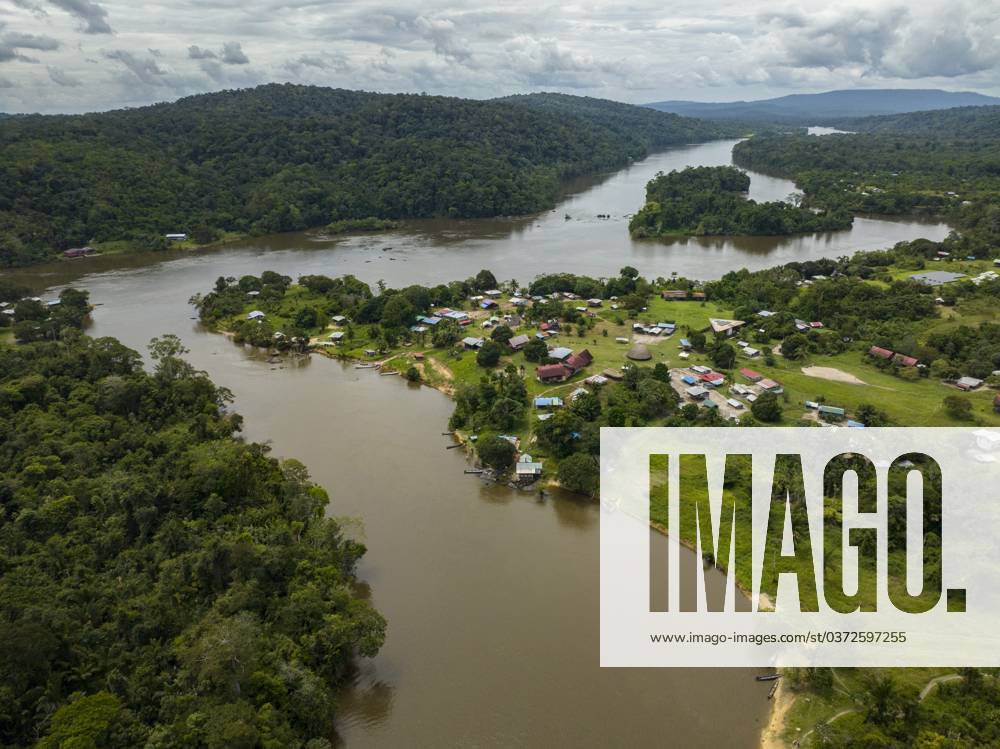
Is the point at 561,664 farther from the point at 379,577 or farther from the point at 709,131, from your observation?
the point at 709,131

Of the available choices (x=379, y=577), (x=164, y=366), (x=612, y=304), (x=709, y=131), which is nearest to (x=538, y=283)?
(x=612, y=304)

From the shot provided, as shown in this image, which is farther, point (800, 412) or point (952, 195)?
point (952, 195)

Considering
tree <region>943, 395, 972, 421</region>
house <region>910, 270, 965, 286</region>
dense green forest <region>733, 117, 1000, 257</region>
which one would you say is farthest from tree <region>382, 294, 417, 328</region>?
dense green forest <region>733, 117, 1000, 257</region>

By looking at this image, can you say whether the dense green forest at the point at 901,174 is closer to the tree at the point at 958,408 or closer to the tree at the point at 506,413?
the tree at the point at 958,408

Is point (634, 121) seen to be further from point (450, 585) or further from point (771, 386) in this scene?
point (450, 585)

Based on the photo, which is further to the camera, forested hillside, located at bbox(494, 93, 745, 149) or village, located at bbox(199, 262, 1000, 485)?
forested hillside, located at bbox(494, 93, 745, 149)

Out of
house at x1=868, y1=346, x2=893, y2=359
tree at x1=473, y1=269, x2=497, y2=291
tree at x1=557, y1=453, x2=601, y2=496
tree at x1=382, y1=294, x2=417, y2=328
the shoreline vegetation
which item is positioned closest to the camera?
tree at x1=557, y1=453, x2=601, y2=496

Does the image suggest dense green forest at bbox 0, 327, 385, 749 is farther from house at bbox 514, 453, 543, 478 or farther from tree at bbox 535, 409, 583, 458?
tree at bbox 535, 409, 583, 458
